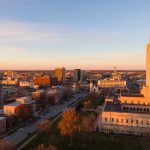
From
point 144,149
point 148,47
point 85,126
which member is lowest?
point 144,149

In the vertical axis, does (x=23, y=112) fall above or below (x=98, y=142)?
above

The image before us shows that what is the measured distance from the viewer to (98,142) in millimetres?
33125

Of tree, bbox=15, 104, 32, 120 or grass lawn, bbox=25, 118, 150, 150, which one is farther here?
tree, bbox=15, 104, 32, 120

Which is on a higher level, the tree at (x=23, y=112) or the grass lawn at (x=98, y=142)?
the tree at (x=23, y=112)

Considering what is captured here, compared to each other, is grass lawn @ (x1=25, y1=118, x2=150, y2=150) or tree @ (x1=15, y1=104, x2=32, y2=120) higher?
tree @ (x1=15, y1=104, x2=32, y2=120)

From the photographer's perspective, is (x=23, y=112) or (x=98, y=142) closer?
(x=98, y=142)

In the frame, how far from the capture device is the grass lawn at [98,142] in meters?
31.4

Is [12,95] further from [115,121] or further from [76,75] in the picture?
[76,75]

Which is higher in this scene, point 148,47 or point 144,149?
point 148,47

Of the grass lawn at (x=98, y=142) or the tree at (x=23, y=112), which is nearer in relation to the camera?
the grass lawn at (x=98, y=142)

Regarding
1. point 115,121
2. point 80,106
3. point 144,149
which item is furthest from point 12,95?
point 144,149

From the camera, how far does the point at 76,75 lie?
151m

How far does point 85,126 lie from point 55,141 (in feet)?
15.0

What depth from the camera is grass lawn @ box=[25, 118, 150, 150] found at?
3141cm
